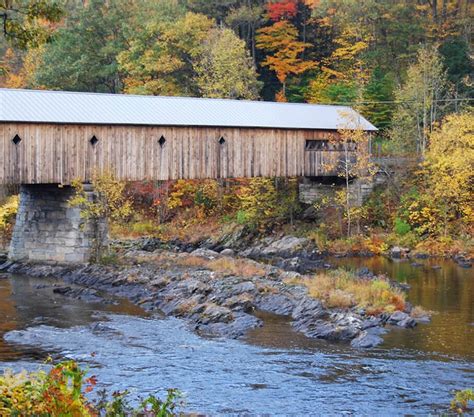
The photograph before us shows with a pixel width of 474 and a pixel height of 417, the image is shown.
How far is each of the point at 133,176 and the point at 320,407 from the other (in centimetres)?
1666

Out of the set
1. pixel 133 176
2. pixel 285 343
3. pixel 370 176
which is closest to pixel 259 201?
pixel 370 176

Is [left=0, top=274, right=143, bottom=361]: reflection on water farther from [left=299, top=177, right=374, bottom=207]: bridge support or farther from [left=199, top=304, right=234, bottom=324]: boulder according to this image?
[left=299, top=177, right=374, bottom=207]: bridge support

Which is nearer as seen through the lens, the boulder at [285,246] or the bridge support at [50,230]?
the bridge support at [50,230]

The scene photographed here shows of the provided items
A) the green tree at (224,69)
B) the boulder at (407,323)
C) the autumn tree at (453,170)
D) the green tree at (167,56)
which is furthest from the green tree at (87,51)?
the boulder at (407,323)

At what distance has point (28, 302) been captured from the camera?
70.1ft

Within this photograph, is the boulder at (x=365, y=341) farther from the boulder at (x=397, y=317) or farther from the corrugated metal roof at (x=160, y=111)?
the corrugated metal roof at (x=160, y=111)

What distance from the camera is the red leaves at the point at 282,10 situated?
145 feet

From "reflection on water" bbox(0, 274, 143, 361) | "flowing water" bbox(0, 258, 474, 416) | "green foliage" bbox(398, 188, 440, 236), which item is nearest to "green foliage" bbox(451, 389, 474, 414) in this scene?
"flowing water" bbox(0, 258, 474, 416)

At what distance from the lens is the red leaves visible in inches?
1735

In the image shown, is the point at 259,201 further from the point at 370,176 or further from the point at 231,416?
the point at 231,416

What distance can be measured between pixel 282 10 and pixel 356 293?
88.6 ft

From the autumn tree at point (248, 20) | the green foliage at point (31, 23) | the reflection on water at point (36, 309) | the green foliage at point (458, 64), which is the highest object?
the autumn tree at point (248, 20)

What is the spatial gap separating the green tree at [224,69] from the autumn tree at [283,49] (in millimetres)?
4405

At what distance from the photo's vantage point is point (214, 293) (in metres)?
21.2
